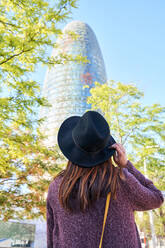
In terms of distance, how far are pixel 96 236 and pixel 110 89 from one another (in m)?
10.6

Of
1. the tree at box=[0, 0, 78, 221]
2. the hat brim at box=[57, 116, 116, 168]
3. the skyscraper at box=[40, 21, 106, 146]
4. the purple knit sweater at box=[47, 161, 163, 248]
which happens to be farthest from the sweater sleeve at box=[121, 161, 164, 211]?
the skyscraper at box=[40, 21, 106, 146]

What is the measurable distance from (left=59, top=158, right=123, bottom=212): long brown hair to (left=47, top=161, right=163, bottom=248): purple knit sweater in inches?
1.9

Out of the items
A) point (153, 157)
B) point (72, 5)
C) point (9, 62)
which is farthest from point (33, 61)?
point (153, 157)

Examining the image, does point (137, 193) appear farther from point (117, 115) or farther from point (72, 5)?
point (117, 115)

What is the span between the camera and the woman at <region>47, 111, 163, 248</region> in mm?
1007

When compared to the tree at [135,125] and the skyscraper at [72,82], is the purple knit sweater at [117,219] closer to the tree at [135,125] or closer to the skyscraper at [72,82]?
the tree at [135,125]

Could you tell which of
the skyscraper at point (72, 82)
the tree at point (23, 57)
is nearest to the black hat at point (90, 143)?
the tree at point (23, 57)

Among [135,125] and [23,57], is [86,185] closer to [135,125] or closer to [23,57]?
[23,57]

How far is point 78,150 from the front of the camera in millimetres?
1116

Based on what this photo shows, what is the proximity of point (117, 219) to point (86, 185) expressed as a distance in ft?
0.76

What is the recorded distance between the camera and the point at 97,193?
1.00 m

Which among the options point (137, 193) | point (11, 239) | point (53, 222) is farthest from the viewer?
point (11, 239)

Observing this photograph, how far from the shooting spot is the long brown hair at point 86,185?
1.01 meters

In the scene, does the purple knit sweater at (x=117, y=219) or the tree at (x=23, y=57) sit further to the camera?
the tree at (x=23, y=57)
